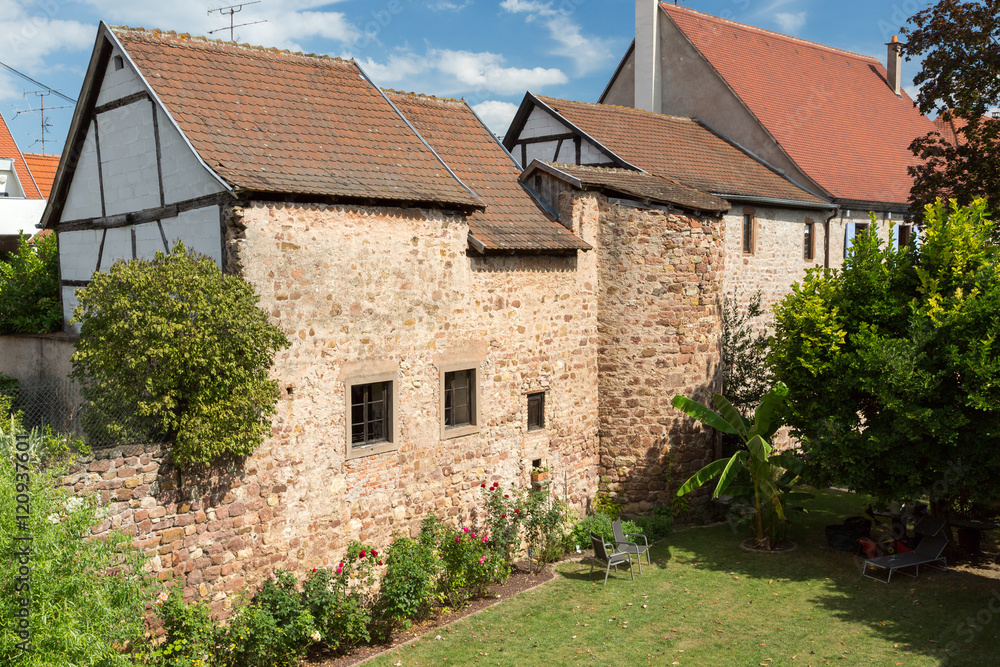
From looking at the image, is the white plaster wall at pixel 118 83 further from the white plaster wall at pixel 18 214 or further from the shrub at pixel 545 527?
the white plaster wall at pixel 18 214

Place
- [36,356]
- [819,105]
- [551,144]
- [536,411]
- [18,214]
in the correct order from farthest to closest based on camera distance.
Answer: [819,105] < [18,214] < [551,144] < [36,356] < [536,411]

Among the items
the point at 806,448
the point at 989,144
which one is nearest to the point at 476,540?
the point at 806,448

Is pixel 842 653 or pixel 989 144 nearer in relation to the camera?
pixel 842 653

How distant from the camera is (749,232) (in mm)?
19922

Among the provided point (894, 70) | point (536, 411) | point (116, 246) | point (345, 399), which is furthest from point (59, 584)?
point (894, 70)

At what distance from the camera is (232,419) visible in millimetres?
9086

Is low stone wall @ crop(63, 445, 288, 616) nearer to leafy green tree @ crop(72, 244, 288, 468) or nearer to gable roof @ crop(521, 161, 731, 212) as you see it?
leafy green tree @ crop(72, 244, 288, 468)

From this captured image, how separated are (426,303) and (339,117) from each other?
3.26 metres

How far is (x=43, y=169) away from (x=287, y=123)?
18731mm

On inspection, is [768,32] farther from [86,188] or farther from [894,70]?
[86,188]

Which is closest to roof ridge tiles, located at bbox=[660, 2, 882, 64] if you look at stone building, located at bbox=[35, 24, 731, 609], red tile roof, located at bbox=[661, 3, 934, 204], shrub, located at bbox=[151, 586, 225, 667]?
red tile roof, located at bbox=[661, 3, 934, 204]

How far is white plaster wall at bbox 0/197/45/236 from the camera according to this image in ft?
70.3

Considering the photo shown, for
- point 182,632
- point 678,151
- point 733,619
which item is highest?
point 678,151

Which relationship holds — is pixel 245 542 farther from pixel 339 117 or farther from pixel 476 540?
pixel 339 117
